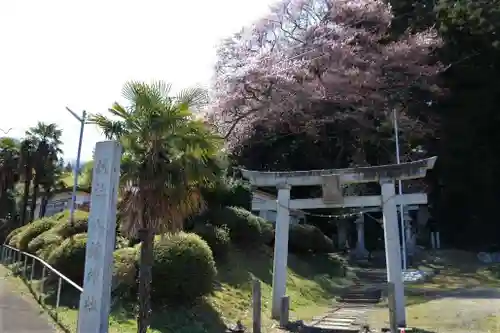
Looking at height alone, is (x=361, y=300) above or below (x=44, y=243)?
below

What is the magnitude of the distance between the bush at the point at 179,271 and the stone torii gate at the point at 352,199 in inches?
101

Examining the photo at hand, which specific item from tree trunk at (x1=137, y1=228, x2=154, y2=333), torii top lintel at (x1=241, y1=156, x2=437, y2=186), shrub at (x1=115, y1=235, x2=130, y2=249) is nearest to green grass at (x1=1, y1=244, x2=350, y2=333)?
tree trunk at (x1=137, y1=228, x2=154, y2=333)

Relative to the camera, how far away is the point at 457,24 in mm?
30391

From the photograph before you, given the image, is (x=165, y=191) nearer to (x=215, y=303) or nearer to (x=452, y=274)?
(x=215, y=303)

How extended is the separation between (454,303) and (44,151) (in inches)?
972

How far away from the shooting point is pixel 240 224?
58.3 feet

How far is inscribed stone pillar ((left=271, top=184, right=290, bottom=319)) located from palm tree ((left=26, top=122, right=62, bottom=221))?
20.5 meters

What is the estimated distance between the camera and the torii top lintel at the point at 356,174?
12438 mm

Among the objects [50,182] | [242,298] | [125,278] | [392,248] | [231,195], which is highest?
[50,182]

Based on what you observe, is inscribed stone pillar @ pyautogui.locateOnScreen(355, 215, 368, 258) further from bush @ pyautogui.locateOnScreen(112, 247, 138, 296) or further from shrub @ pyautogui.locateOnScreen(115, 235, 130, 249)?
bush @ pyautogui.locateOnScreen(112, 247, 138, 296)

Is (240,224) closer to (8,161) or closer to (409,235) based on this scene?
(409,235)

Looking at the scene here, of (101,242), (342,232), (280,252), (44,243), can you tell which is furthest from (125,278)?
(342,232)

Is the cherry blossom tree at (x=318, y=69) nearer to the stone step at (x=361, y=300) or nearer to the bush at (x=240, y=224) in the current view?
the bush at (x=240, y=224)

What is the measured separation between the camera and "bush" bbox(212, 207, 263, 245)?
56.5 ft
